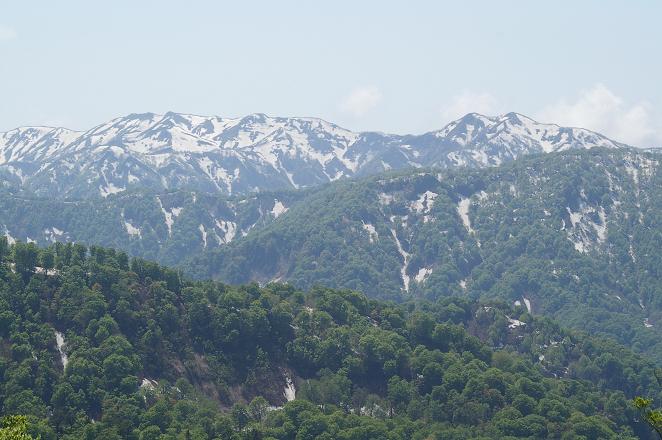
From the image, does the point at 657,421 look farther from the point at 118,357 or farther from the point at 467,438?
the point at 118,357

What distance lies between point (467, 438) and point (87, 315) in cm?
8535

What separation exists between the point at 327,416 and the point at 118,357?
44319 mm

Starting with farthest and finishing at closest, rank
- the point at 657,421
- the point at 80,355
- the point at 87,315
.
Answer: the point at 87,315, the point at 80,355, the point at 657,421

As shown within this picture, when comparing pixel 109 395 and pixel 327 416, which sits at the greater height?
pixel 327 416

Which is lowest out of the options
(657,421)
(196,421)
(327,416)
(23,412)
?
(23,412)

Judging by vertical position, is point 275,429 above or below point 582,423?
below

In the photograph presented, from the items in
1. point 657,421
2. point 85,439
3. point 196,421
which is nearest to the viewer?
point 657,421

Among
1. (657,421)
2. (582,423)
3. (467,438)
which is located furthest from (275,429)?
(657,421)

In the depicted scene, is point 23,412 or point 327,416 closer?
point 23,412

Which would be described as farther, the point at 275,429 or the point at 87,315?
the point at 87,315

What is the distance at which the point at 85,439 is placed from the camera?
154875 millimetres

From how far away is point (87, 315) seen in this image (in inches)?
7702

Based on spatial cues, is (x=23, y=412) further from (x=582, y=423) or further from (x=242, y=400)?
(x=582, y=423)

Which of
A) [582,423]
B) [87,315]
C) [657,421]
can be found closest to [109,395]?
[87,315]
